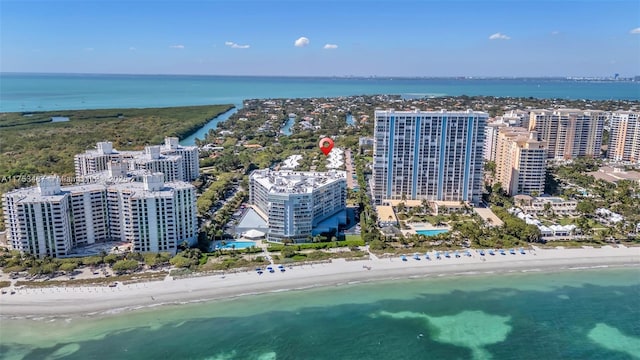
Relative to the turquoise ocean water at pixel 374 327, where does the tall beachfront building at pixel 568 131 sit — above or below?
above

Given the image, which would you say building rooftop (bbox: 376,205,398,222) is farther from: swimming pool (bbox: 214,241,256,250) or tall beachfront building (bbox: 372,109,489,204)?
swimming pool (bbox: 214,241,256,250)

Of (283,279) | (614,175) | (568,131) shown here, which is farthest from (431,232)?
(568,131)

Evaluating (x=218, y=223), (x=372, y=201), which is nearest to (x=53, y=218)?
(x=218, y=223)

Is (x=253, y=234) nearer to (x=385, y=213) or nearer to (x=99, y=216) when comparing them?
(x=99, y=216)

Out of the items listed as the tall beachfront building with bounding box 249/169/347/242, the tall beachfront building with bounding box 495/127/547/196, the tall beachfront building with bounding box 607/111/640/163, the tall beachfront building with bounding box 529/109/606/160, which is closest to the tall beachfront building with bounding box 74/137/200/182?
the tall beachfront building with bounding box 249/169/347/242

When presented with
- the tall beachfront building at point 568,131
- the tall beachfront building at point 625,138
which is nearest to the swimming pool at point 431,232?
the tall beachfront building at point 568,131

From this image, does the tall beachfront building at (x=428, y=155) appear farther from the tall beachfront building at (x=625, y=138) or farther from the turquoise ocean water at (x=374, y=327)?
the tall beachfront building at (x=625, y=138)

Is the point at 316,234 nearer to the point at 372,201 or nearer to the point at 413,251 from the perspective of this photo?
the point at 413,251
